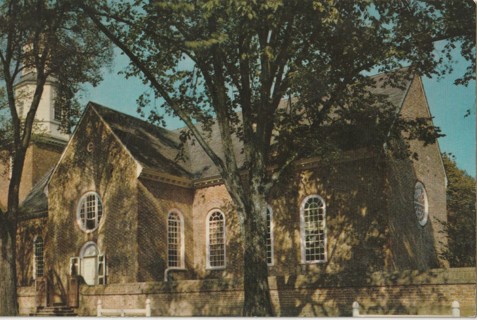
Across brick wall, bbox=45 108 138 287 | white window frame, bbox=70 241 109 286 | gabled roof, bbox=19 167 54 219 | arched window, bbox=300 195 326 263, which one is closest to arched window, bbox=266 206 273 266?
arched window, bbox=300 195 326 263

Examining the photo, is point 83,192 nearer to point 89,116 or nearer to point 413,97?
point 89,116

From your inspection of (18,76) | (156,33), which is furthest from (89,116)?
(156,33)

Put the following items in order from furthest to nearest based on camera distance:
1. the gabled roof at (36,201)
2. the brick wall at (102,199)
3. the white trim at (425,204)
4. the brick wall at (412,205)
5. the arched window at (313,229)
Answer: the gabled roof at (36,201) < the brick wall at (102,199) < the arched window at (313,229) < the white trim at (425,204) < the brick wall at (412,205)

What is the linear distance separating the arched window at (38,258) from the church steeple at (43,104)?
4.20m

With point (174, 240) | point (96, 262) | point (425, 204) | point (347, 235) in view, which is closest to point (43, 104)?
point (96, 262)

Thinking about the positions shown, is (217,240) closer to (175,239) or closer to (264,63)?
(175,239)

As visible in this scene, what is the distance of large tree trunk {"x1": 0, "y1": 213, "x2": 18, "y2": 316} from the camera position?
16.2 meters

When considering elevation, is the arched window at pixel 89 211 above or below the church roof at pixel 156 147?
below

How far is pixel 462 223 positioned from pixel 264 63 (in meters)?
5.50

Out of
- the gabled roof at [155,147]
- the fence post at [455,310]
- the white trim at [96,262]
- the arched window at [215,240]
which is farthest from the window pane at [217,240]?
the fence post at [455,310]

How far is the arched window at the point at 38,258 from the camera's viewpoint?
23.6 metres

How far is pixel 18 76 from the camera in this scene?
1764 cm

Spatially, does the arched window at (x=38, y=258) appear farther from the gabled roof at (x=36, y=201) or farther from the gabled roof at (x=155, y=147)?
the gabled roof at (x=155, y=147)

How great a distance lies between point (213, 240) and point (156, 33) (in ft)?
34.4
